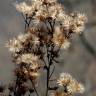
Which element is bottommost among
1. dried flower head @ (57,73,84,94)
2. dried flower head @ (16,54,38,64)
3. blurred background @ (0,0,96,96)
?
dried flower head @ (57,73,84,94)

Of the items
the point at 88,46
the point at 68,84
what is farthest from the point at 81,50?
the point at 68,84

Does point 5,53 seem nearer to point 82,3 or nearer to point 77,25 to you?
point 82,3

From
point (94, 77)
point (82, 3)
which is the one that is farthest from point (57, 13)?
point (82, 3)

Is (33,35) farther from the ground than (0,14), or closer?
closer

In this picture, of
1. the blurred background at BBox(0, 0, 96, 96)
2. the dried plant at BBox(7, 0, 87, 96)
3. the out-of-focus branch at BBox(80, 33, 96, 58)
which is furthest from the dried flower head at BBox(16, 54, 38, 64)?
the out-of-focus branch at BBox(80, 33, 96, 58)

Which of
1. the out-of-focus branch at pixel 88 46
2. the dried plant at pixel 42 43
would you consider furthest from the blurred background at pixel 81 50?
the dried plant at pixel 42 43

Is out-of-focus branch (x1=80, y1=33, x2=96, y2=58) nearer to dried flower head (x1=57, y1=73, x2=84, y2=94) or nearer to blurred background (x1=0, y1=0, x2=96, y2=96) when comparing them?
blurred background (x1=0, y1=0, x2=96, y2=96)

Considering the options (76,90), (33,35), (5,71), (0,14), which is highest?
(0,14)

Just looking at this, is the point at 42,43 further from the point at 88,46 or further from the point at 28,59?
the point at 88,46
